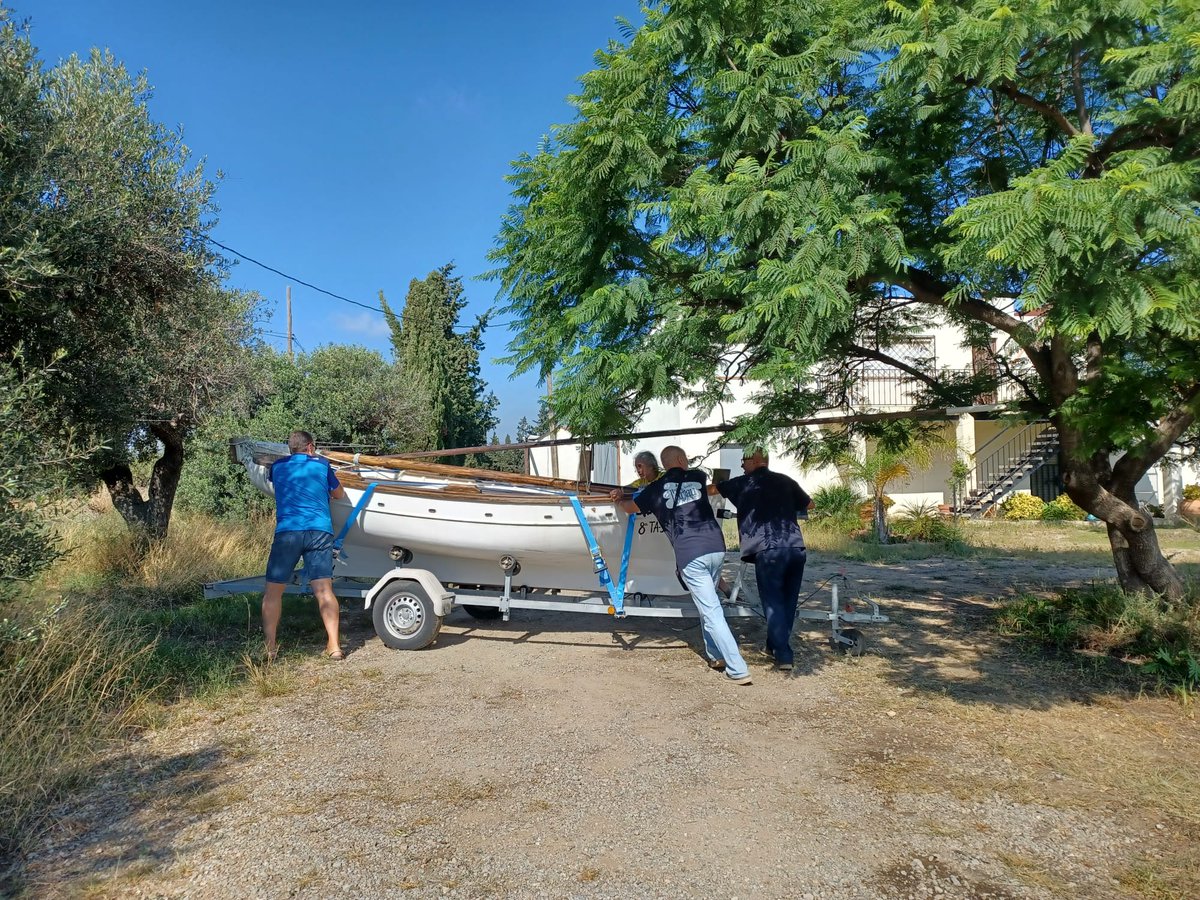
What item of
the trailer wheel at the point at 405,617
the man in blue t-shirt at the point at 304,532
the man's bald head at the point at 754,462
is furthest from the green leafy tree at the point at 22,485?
the man's bald head at the point at 754,462

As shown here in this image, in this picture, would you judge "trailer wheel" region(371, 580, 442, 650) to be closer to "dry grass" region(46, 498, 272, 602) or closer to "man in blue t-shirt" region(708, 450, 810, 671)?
"man in blue t-shirt" region(708, 450, 810, 671)

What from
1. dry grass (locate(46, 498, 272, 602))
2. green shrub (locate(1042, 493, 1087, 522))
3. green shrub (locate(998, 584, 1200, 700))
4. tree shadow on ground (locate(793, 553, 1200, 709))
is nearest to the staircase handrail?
green shrub (locate(1042, 493, 1087, 522))

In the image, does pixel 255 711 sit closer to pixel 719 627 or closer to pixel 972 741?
pixel 719 627

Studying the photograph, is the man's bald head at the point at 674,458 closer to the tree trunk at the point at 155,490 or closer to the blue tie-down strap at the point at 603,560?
the blue tie-down strap at the point at 603,560

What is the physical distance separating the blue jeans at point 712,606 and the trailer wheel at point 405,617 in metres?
2.29

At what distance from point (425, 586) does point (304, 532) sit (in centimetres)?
110

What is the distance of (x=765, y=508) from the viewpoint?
6.22 metres

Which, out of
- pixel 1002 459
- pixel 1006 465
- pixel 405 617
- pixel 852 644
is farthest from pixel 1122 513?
pixel 1002 459

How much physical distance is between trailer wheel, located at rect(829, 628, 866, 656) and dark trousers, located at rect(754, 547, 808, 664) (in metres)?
0.81

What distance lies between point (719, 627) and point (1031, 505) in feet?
60.3

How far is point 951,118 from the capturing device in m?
5.62

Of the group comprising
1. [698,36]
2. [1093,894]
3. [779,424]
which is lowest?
[1093,894]

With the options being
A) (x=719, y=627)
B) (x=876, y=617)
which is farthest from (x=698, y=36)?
(x=876, y=617)

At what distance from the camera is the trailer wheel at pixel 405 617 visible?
6.71m
